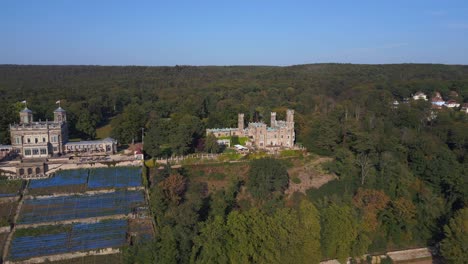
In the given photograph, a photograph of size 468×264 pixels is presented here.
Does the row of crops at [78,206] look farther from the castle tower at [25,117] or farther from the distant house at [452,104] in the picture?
the distant house at [452,104]

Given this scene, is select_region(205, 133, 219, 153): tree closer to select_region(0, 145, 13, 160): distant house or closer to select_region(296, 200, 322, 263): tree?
select_region(296, 200, 322, 263): tree

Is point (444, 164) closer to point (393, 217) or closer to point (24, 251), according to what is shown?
point (393, 217)

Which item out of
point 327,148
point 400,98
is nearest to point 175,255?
point 327,148

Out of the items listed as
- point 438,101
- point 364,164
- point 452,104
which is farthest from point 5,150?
point 438,101

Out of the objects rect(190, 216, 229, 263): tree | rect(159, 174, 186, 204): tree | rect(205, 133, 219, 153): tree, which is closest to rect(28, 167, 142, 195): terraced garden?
rect(159, 174, 186, 204): tree

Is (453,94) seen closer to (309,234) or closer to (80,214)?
(309,234)

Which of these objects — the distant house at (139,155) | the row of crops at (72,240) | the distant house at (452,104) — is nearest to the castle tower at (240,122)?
the distant house at (139,155)
